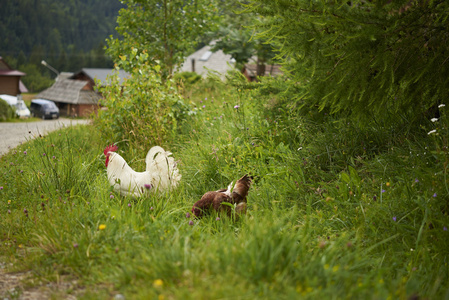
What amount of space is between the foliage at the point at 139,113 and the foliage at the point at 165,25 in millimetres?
2830

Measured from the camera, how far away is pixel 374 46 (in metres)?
3.73

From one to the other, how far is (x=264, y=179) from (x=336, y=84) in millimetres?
1568

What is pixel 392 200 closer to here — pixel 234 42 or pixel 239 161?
pixel 239 161

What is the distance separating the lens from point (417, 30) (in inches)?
145

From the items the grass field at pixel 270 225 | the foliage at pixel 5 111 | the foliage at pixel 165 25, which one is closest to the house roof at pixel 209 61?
the foliage at pixel 5 111

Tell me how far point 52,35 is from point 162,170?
94.9 metres

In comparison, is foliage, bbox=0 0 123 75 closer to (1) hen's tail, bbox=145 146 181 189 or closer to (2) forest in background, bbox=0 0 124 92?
(2) forest in background, bbox=0 0 124 92

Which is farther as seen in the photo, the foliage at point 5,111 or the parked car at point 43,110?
the parked car at point 43,110

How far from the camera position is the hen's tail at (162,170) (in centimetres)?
509

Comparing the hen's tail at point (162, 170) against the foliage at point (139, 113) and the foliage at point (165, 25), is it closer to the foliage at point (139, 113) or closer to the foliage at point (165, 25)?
the foliage at point (139, 113)

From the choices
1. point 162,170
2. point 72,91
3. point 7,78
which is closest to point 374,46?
point 162,170

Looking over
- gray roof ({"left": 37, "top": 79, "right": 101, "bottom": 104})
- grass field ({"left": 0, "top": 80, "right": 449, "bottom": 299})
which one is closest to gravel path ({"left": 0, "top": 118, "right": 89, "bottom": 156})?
grass field ({"left": 0, "top": 80, "right": 449, "bottom": 299})

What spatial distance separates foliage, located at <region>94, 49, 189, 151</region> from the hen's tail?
5.17 ft

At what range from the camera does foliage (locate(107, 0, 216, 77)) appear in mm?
10445
